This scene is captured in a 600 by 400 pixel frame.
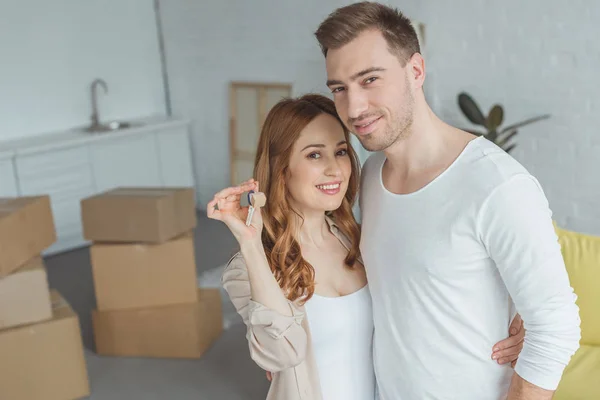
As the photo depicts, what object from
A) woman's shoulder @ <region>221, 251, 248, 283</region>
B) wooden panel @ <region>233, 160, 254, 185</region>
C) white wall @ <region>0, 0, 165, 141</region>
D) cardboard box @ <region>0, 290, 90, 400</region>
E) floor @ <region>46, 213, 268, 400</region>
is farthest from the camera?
wooden panel @ <region>233, 160, 254, 185</region>

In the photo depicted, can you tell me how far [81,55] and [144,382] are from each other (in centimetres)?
350

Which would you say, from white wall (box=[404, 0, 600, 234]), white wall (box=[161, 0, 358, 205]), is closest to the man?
white wall (box=[404, 0, 600, 234])

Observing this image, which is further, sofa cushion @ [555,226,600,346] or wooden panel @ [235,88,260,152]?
wooden panel @ [235,88,260,152]

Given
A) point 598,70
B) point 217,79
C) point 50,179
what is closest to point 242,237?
point 598,70

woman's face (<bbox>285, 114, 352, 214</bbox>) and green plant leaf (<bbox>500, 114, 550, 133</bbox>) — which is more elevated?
woman's face (<bbox>285, 114, 352, 214</bbox>)

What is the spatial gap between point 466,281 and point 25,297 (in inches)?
86.0

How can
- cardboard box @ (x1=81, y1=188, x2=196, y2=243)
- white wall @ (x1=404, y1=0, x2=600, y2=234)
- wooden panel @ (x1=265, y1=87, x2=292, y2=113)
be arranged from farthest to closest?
wooden panel @ (x1=265, y1=87, x2=292, y2=113) → white wall @ (x1=404, y1=0, x2=600, y2=234) → cardboard box @ (x1=81, y1=188, x2=196, y2=243)

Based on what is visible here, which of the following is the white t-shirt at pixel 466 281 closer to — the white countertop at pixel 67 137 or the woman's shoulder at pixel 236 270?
the woman's shoulder at pixel 236 270

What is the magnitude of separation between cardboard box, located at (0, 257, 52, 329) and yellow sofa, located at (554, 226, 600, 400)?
212 centimetres

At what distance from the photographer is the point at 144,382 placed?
130 inches

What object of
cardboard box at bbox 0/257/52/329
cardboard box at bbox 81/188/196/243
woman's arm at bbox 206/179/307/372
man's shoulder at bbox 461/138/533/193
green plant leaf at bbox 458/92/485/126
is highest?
man's shoulder at bbox 461/138/533/193

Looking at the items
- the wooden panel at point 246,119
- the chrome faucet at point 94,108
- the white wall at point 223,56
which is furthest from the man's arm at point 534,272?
the chrome faucet at point 94,108

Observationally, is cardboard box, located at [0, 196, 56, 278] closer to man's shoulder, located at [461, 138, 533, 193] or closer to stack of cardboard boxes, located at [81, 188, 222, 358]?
stack of cardboard boxes, located at [81, 188, 222, 358]

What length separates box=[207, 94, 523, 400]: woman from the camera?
1.50m
